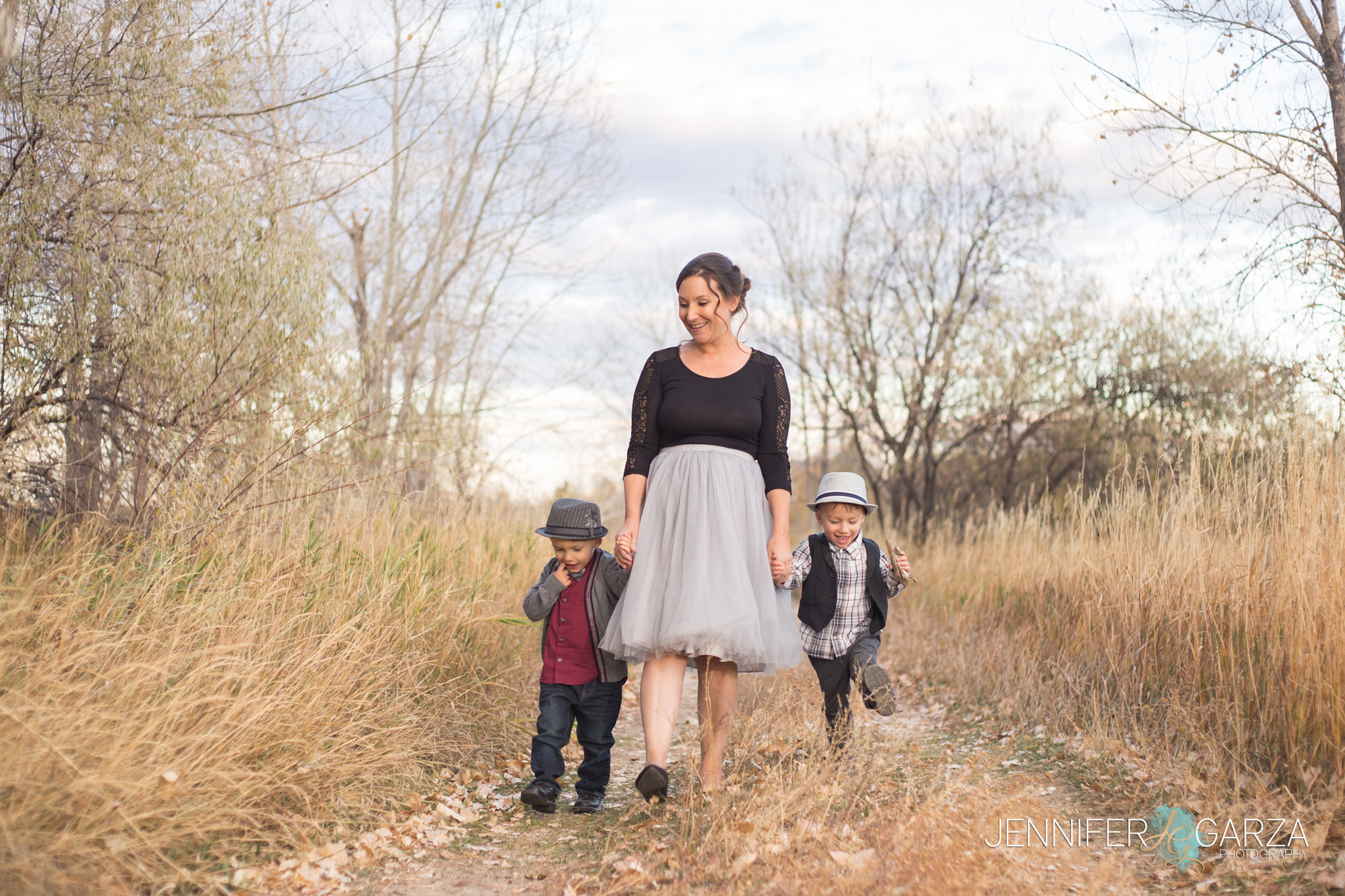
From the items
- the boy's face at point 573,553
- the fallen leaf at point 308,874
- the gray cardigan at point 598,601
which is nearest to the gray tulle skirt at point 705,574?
the gray cardigan at point 598,601

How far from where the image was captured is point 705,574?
3.83 metres

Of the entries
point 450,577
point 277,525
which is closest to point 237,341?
point 277,525

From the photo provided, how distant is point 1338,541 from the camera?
4156mm

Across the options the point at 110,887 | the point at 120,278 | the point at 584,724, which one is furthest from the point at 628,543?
the point at 120,278

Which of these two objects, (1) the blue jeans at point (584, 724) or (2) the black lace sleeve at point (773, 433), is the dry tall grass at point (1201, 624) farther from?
(1) the blue jeans at point (584, 724)

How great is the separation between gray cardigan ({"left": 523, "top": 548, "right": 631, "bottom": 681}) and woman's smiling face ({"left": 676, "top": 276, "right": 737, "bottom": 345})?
1.06 m

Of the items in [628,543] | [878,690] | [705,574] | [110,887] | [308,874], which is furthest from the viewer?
[878,690]

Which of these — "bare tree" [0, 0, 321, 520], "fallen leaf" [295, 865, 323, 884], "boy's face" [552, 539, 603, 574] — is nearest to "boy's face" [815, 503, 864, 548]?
"boy's face" [552, 539, 603, 574]

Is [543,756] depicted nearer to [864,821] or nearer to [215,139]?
[864,821]

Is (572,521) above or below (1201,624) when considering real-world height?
above

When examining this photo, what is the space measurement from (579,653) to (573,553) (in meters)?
0.44

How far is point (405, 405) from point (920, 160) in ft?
31.0

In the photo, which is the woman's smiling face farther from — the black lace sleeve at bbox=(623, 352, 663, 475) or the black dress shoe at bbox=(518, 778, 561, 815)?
the black dress shoe at bbox=(518, 778, 561, 815)

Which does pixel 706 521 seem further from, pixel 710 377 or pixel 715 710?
pixel 715 710
